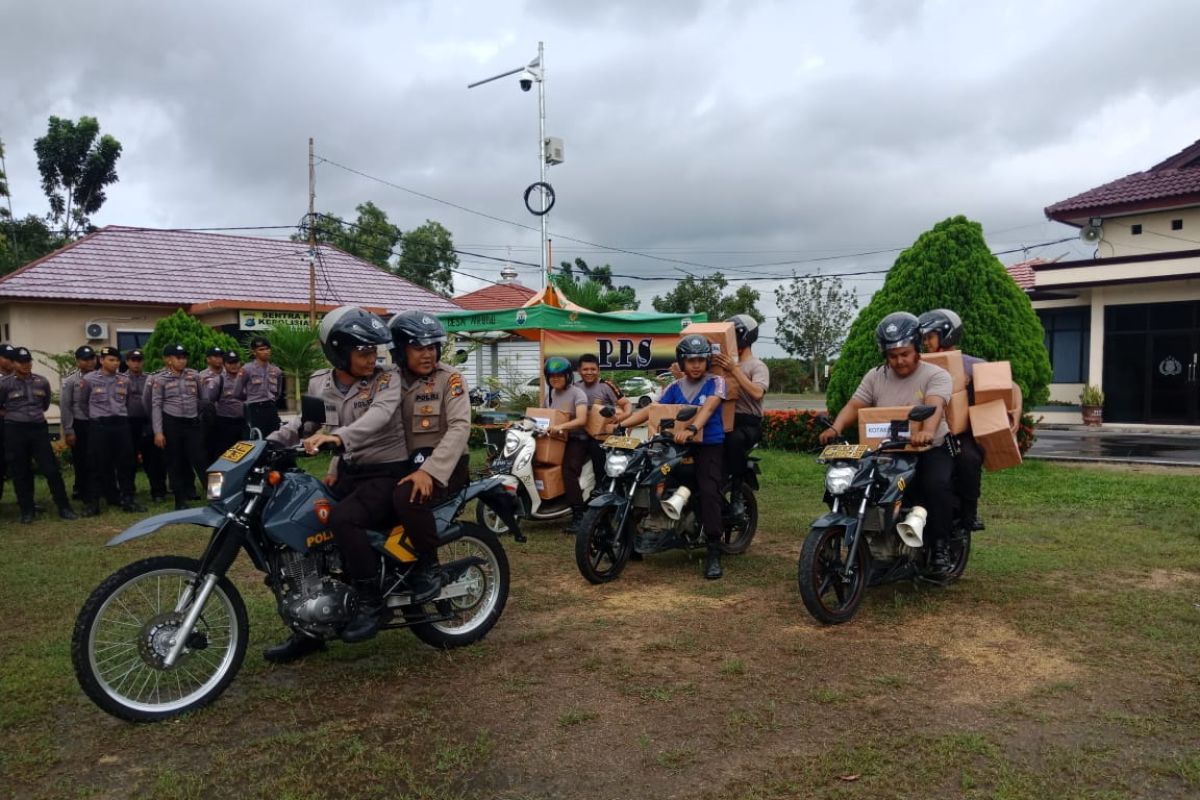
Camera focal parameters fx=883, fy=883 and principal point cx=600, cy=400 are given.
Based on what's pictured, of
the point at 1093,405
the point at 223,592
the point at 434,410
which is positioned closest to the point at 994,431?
the point at 434,410

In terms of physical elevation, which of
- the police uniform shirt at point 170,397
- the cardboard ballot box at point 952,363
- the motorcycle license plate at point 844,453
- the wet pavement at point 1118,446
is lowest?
the wet pavement at point 1118,446

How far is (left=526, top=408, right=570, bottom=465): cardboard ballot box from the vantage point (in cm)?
780

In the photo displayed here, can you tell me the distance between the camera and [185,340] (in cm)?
1365

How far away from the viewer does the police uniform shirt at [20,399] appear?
8.41 metres

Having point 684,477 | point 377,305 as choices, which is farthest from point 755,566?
point 377,305

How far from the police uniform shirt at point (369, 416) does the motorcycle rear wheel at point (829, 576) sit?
7.32ft

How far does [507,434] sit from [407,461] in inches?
147

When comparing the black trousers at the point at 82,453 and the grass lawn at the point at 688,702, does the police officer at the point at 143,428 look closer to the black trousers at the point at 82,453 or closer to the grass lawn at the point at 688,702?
the black trousers at the point at 82,453

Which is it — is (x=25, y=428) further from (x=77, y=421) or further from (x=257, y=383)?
(x=257, y=383)

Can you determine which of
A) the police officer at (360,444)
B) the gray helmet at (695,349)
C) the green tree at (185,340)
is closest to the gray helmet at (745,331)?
the gray helmet at (695,349)

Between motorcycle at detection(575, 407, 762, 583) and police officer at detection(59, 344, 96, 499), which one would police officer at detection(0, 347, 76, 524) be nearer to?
police officer at detection(59, 344, 96, 499)

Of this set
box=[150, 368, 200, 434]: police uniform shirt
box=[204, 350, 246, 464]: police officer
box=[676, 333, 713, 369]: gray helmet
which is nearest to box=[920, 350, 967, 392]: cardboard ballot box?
box=[676, 333, 713, 369]: gray helmet

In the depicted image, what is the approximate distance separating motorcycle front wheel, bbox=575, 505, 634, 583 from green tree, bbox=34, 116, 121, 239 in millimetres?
32459

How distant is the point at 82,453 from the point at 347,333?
696 cm
